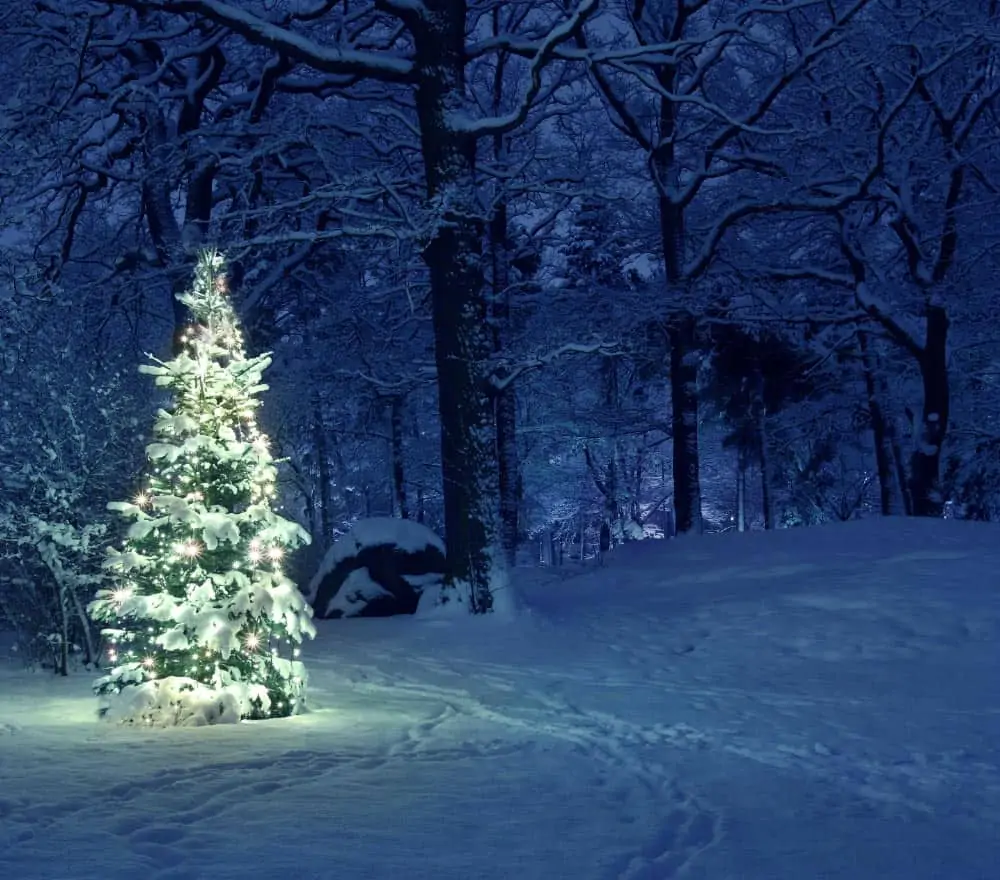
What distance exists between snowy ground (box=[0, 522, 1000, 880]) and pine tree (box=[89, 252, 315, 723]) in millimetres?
384

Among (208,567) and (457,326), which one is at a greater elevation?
(457,326)

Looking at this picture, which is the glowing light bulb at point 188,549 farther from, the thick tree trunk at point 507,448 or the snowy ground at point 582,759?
the thick tree trunk at point 507,448

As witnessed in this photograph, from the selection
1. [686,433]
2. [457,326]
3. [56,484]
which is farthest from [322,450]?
[56,484]

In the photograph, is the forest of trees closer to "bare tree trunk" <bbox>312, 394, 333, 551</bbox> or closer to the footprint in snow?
"bare tree trunk" <bbox>312, 394, 333, 551</bbox>

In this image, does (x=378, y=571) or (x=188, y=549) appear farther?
(x=378, y=571)

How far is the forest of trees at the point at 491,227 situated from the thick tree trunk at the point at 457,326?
4 cm

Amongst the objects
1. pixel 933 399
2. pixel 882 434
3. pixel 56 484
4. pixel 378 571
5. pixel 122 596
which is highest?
pixel 933 399

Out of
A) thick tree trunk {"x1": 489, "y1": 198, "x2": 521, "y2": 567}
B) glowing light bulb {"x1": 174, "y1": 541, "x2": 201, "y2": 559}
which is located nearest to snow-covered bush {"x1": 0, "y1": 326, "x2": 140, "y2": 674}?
glowing light bulb {"x1": 174, "y1": 541, "x2": 201, "y2": 559}

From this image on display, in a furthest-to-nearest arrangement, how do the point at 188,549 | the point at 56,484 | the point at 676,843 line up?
the point at 56,484 < the point at 188,549 < the point at 676,843

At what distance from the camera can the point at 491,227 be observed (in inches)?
902

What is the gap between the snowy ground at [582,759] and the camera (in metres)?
4.41

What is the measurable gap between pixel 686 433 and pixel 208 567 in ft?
44.8

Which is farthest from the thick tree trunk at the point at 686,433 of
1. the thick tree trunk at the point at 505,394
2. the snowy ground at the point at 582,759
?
the snowy ground at the point at 582,759

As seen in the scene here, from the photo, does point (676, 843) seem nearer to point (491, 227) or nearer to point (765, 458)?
point (491, 227)
